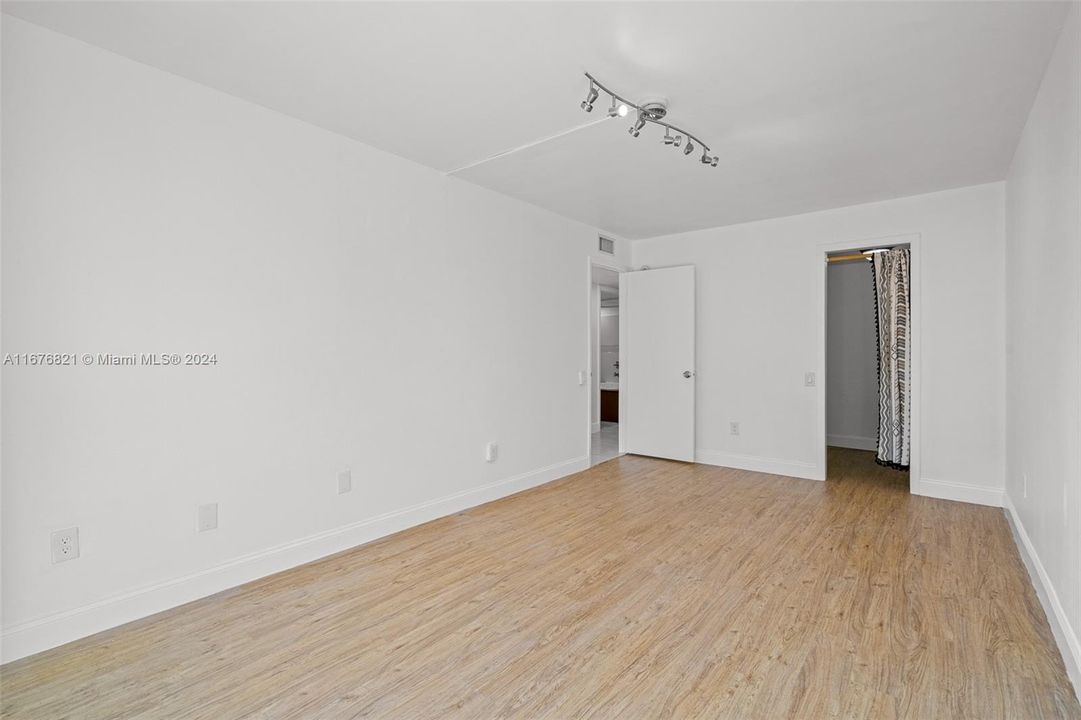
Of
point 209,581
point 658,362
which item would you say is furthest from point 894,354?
point 209,581

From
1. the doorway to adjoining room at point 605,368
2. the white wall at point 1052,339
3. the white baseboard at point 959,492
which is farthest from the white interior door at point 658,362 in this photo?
the white wall at point 1052,339

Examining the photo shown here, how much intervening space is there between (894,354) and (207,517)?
5636mm

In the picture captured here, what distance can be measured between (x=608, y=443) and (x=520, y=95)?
4.88 meters

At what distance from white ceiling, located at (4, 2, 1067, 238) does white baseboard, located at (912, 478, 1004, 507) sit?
247 cm

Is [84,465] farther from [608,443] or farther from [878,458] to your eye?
[878,458]

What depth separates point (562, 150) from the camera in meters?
3.37

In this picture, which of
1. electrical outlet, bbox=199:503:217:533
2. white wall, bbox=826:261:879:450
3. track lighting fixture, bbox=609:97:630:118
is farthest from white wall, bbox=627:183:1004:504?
electrical outlet, bbox=199:503:217:533

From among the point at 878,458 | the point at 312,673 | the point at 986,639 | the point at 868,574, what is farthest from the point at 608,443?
the point at 312,673

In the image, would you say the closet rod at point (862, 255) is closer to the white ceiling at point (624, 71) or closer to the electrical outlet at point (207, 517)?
the white ceiling at point (624, 71)

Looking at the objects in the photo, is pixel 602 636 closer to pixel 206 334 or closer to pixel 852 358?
pixel 206 334

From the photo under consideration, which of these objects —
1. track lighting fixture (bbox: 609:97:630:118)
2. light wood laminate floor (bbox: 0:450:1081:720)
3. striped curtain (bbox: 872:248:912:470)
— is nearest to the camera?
light wood laminate floor (bbox: 0:450:1081:720)

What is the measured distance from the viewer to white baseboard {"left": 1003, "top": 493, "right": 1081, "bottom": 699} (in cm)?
192

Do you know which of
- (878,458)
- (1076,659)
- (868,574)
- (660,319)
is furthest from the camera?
(660,319)

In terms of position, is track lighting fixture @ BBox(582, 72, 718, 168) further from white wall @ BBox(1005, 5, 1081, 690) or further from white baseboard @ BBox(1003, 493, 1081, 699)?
white baseboard @ BBox(1003, 493, 1081, 699)
